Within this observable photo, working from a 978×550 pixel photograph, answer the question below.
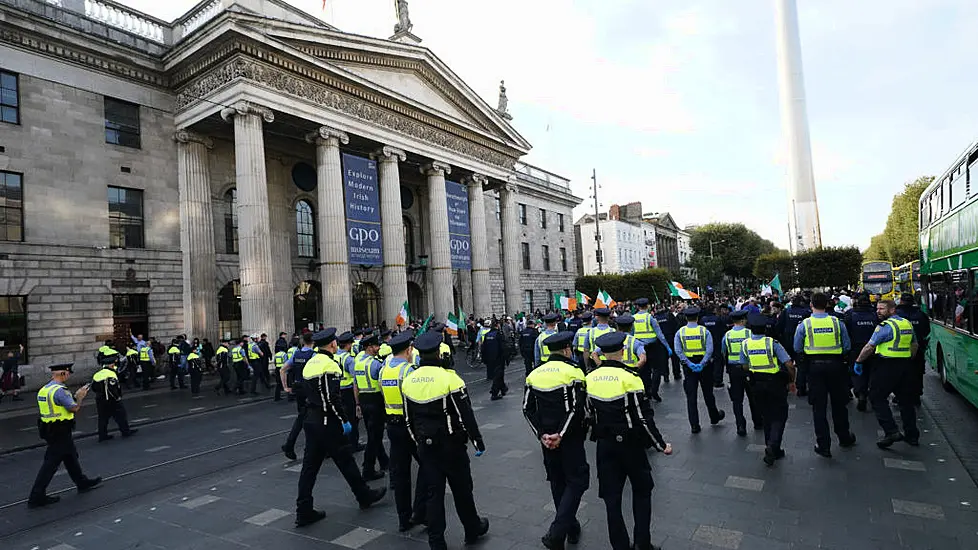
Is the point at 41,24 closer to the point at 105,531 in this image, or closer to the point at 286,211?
the point at 286,211

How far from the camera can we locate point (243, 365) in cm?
1633

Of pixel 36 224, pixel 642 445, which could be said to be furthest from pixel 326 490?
pixel 36 224

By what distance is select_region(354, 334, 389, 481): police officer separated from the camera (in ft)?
23.1

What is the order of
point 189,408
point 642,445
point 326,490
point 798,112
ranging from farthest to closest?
point 798,112
point 189,408
point 326,490
point 642,445

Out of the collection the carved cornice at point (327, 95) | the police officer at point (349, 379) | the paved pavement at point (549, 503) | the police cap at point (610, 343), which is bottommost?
the paved pavement at point (549, 503)

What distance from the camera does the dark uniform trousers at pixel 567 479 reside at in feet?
14.7

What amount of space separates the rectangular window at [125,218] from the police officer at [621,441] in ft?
69.6

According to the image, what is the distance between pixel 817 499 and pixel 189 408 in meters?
14.6

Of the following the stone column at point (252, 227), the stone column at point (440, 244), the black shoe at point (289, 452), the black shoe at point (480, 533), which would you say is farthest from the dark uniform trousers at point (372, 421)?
the stone column at point (440, 244)

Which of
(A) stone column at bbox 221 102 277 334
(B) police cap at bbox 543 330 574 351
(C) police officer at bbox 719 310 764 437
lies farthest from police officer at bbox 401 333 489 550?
(A) stone column at bbox 221 102 277 334

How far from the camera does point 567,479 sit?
4.67m

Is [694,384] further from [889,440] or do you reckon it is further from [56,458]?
[56,458]

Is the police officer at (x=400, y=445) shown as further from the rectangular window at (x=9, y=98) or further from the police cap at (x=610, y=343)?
the rectangular window at (x=9, y=98)

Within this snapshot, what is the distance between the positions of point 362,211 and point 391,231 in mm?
2791
